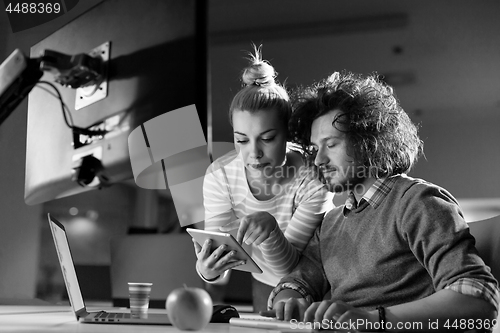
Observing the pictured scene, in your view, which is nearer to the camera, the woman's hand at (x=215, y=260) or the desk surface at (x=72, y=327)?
the desk surface at (x=72, y=327)

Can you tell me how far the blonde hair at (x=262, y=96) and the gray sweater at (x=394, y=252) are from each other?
356 mm

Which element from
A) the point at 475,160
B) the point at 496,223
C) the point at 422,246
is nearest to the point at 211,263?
the point at 422,246

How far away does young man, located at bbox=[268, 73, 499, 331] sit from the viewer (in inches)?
33.8

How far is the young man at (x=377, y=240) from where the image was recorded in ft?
2.81

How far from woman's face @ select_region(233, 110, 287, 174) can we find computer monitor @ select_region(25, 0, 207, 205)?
0.43 m

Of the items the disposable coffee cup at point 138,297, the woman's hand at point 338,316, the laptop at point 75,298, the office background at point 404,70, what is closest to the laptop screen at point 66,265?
the laptop at point 75,298

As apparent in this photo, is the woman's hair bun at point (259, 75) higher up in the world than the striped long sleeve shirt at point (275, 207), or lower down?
higher up

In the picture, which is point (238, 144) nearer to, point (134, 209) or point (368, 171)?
point (368, 171)

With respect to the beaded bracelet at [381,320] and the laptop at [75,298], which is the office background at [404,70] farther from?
the beaded bracelet at [381,320]

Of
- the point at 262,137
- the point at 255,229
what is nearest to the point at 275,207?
the point at 262,137

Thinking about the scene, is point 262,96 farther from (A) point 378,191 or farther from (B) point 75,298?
(B) point 75,298

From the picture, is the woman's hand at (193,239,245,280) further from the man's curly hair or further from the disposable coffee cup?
the man's curly hair

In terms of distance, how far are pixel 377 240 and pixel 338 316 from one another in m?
0.31

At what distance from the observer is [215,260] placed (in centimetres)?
118
